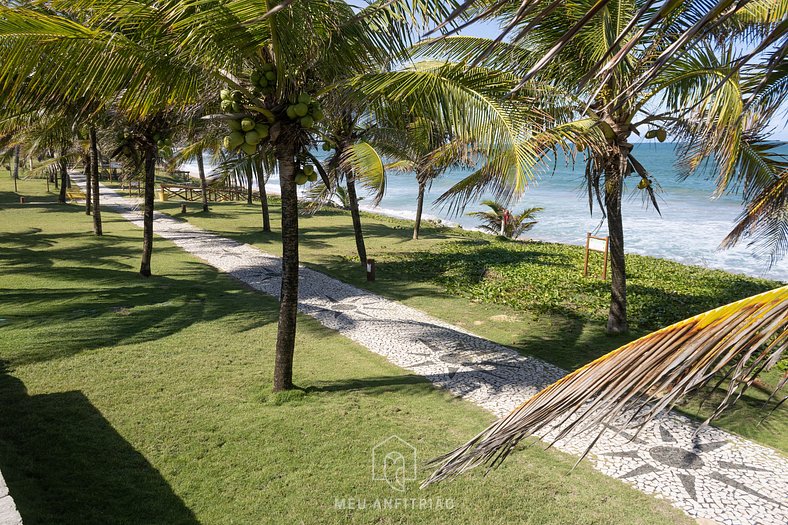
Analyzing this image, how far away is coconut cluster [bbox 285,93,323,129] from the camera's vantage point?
16.6ft

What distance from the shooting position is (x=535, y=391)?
6.50 m

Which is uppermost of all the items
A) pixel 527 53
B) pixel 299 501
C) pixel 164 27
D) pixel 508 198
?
pixel 527 53

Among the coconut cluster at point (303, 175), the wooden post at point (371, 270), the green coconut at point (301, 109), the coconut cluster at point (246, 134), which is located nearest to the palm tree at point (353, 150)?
the green coconut at point (301, 109)

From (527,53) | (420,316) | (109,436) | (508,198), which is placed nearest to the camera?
(508,198)

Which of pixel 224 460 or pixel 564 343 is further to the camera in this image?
pixel 564 343

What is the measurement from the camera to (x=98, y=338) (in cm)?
748

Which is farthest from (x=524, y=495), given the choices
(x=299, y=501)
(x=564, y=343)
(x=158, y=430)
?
(x=564, y=343)

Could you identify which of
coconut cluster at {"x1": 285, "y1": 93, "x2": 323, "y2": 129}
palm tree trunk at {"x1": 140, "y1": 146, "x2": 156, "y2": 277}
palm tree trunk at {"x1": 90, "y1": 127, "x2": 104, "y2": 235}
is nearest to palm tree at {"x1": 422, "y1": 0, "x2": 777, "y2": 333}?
coconut cluster at {"x1": 285, "y1": 93, "x2": 323, "y2": 129}

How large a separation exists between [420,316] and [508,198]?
562 centimetres

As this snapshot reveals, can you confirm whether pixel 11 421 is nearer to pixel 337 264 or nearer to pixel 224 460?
pixel 224 460

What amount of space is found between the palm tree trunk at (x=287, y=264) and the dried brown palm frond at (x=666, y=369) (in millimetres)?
4568

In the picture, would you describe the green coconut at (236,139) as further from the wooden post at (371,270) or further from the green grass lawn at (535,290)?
the wooden post at (371,270)

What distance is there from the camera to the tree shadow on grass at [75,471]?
3.78m

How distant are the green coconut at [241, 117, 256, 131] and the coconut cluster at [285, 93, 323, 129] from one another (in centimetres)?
36
